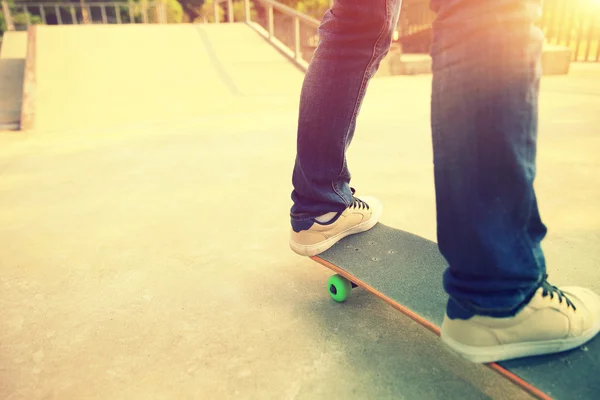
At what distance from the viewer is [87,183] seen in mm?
2371

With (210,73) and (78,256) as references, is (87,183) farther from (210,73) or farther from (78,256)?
(210,73)

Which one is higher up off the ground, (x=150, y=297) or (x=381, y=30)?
(x=381, y=30)

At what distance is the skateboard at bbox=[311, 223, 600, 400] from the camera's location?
77 centimetres

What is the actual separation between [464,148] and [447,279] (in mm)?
249

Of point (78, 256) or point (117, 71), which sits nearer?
point (78, 256)

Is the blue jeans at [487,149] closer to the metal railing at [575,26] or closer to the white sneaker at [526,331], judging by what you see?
the white sneaker at [526,331]

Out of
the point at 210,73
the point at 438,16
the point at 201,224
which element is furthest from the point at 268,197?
the point at 210,73

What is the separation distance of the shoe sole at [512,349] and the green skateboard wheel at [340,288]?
389mm

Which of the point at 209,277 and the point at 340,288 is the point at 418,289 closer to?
the point at 340,288

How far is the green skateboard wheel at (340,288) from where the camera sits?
47.3 inches

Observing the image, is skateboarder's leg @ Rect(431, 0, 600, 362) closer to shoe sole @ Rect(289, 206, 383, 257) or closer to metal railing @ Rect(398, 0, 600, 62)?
shoe sole @ Rect(289, 206, 383, 257)

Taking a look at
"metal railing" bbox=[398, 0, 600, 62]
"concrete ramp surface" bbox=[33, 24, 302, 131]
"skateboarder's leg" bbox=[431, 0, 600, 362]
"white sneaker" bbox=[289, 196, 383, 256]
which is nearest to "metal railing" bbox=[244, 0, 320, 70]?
"concrete ramp surface" bbox=[33, 24, 302, 131]

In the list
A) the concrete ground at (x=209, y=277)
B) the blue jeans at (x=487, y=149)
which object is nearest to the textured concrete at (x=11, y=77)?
the concrete ground at (x=209, y=277)

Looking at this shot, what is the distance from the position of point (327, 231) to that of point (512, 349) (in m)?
0.60
